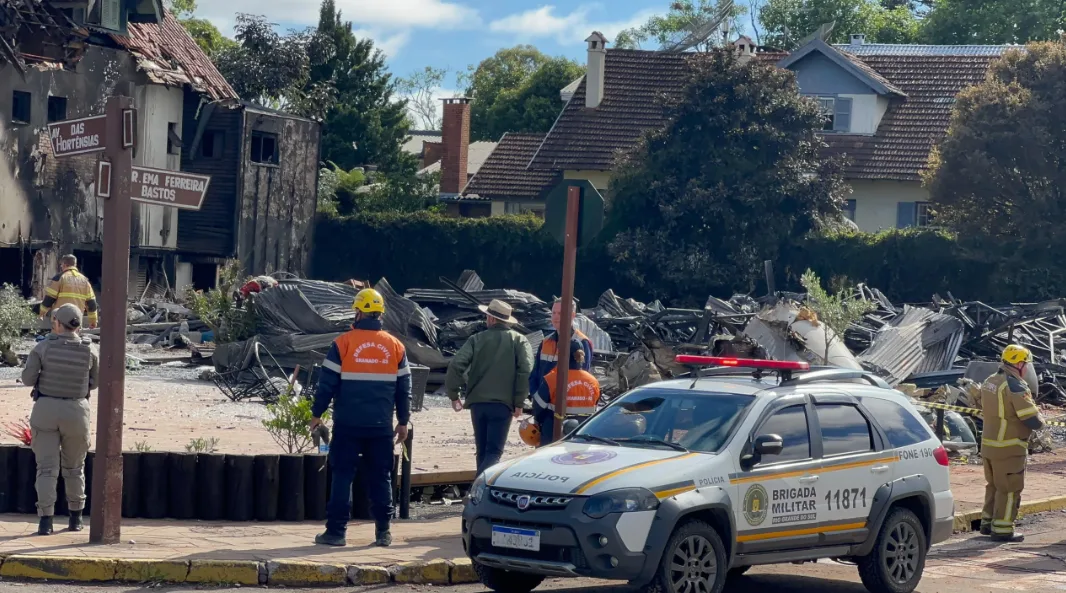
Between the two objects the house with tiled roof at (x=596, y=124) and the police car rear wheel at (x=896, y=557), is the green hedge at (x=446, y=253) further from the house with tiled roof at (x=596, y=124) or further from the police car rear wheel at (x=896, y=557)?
the police car rear wheel at (x=896, y=557)

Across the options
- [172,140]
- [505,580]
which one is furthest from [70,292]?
[172,140]

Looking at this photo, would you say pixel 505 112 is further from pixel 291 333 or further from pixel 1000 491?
pixel 1000 491

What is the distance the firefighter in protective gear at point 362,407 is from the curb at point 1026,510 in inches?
229

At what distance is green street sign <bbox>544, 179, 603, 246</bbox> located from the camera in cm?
1116

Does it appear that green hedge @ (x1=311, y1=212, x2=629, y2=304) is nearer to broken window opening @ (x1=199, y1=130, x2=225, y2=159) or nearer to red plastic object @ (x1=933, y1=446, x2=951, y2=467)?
broken window opening @ (x1=199, y1=130, x2=225, y2=159)

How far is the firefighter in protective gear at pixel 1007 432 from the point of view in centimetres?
1221

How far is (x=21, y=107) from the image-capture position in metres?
31.5

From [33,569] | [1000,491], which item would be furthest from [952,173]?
[33,569]

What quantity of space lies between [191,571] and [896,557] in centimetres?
472

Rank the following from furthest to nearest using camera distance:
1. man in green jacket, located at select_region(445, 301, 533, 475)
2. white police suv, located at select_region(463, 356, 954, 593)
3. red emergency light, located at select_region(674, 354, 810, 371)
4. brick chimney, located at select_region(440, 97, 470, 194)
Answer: brick chimney, located at select_region(440, 97, 470, 194) < man in green jacket, located at select_region(445, 301, 533, 475) < red emergency light, located at select_region(674, 354, 810, 371) < white police suv, located at select_region(463, 356, 954, 593)

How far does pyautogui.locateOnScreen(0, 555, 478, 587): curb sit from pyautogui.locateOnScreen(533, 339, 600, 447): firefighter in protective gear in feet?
9.10

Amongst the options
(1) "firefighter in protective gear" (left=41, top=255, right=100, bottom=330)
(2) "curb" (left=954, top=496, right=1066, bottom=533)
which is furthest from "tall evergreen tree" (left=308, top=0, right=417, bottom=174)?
(2) "curb" (left=954, top=496, right=1066, bottom=533)

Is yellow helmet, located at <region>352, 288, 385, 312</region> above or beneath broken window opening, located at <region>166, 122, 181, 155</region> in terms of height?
beneath

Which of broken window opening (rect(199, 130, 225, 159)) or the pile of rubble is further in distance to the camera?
broken window opening (rect(199, 130, 225, 159))
